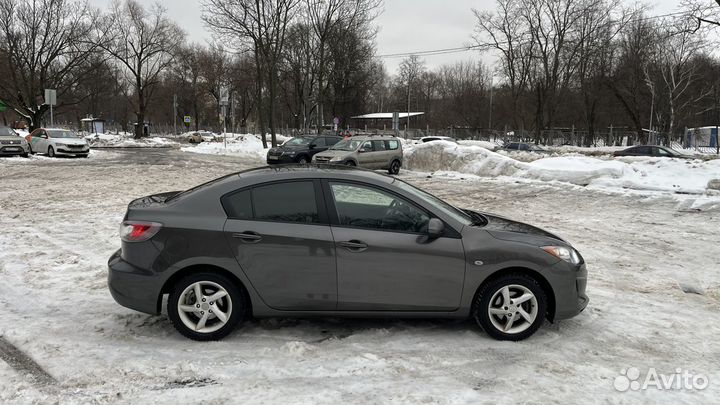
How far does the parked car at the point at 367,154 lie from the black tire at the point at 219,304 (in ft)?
49.6

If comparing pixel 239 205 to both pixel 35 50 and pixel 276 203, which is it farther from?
pixel 35 50

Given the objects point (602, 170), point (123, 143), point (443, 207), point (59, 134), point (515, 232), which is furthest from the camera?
point (123, 143)

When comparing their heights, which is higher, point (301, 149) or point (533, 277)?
point (301, 149)

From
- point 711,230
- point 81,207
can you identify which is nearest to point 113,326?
point 81,207

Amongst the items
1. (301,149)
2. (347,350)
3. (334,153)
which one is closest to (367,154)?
(334,153)

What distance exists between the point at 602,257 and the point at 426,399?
17.0 feet

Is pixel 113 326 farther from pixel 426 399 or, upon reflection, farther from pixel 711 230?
pixel 711 230

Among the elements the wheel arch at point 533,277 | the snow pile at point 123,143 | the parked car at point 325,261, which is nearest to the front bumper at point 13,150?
the snow pile at point 123,143

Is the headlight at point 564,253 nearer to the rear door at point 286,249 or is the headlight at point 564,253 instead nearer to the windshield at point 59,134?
the rear door at point 286,249

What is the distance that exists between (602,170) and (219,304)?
15.8m

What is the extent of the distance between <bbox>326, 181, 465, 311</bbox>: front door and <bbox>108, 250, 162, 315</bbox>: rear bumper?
1514mm

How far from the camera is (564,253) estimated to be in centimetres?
439

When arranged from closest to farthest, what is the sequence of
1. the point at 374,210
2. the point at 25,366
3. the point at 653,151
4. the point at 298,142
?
the point at 25,366 < the point at 374,210 < the point at 298,142 < the point at 653,151

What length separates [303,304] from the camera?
4223 mm
